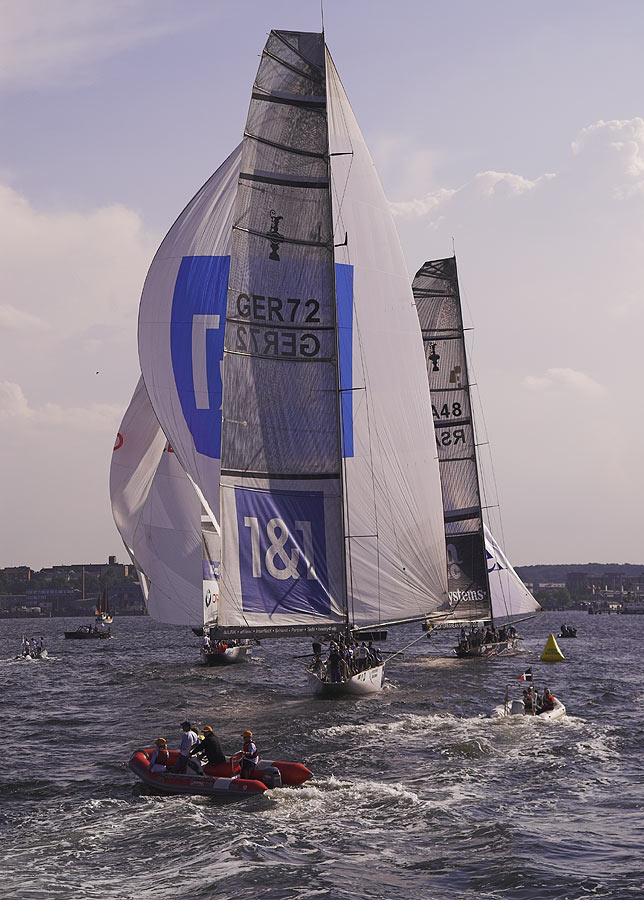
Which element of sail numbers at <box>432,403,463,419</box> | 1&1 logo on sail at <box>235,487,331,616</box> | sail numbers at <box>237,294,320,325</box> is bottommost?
1&1 logo on sail at <box>235,487,331,616</box>

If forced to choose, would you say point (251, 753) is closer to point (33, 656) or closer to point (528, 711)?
point (528, 711)

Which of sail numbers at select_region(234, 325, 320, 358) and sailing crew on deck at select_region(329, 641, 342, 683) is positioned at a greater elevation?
sail numbers at select_region(234, 325, 320, 358)

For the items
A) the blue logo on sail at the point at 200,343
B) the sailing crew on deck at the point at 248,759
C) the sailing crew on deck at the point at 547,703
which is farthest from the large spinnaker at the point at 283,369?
the blue logo on sail at the point at 200,343

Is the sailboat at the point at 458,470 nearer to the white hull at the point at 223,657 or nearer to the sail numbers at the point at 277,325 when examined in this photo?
the white hull at the point at 223,657

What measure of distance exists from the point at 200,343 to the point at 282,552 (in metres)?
15.1

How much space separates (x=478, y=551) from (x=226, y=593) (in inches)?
1058

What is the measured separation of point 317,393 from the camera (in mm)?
32812

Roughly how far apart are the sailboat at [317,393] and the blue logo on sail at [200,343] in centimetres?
1032

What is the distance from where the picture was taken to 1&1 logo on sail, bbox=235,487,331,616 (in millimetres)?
31453

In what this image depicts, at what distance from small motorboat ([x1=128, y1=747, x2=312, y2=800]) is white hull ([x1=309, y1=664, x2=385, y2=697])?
10260mm

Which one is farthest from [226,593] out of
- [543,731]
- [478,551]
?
[478,551]

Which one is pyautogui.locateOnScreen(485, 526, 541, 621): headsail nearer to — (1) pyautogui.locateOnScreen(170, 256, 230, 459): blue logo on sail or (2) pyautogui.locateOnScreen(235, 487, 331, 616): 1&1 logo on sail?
(1) pyautogui.locateOnScreen(170, 256, 230, 459): blue logo on sail

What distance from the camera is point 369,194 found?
35.2 m

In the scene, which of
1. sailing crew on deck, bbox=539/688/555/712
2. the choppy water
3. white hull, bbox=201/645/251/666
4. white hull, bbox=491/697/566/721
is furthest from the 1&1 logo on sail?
white hull, bbox=201/645/251/666
